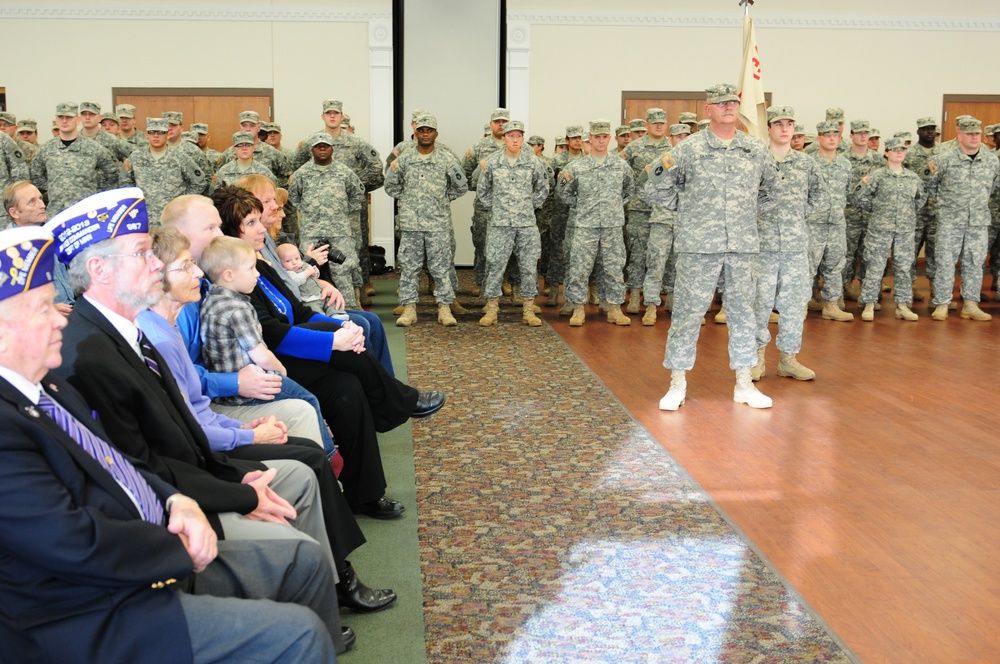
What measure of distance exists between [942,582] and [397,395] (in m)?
1.97

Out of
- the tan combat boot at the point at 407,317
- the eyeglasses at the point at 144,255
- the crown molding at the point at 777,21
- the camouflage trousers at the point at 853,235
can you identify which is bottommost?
the tan combat boot at the point at 407,317

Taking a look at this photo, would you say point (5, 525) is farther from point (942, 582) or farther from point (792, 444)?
point (792, 444)

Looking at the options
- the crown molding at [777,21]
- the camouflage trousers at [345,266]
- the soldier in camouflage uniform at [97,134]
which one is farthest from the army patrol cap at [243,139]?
the crown molding at [777,21]

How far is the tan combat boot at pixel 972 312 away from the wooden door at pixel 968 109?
503 cm

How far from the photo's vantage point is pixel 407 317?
7.72 meters

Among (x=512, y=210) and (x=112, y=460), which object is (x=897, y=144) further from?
(x=112, y=460)

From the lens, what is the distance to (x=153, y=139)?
8.07 meters

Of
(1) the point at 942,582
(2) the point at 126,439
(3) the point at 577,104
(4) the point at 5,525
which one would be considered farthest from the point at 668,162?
(3) the point at 577,104

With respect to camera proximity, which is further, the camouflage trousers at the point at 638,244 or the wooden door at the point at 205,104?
the wooden door at the point at 205,104

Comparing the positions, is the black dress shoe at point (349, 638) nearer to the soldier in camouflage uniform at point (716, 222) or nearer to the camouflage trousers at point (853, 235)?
the soldier in camouflage uniform at point (716, 222)

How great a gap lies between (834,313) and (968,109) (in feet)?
20.3

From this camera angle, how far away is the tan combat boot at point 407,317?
7.70 metres

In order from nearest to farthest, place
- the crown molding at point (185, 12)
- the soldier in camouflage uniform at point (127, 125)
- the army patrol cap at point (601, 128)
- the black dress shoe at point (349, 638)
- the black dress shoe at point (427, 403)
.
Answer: the black dress shoe at point (349, 638) → the black dress shoe at point (427, 403) → the army patrol cap at point (601, 128) → the soldier in camouflage uniform at point (127, 125) → the crown molding at point (185, 12)

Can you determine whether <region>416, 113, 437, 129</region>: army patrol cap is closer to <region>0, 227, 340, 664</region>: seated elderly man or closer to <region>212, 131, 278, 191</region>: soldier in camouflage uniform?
<region>212, 131, 278, 191</region>: soldier in camouflage uniform
